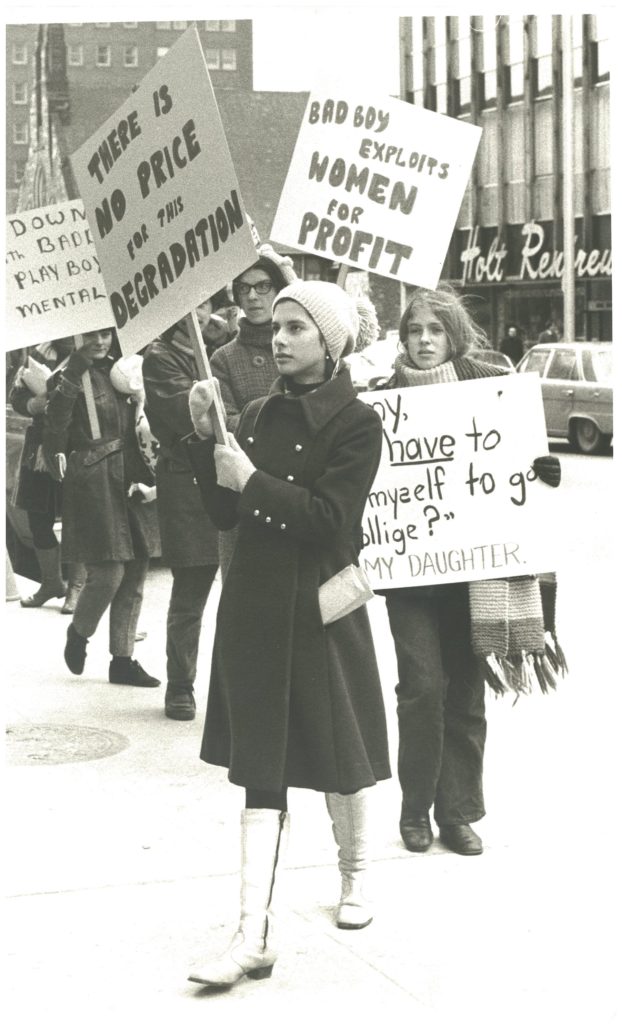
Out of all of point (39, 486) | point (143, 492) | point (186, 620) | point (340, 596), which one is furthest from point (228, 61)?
point (340, 596)

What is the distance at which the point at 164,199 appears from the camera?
436cm

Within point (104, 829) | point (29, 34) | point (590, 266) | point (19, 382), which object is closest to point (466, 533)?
point (104, 829)

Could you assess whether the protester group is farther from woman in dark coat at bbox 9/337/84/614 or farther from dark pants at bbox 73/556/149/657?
woman in dark coat at bbox 9/337/84/614

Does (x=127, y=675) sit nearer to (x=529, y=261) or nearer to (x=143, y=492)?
(x=143, y=492)

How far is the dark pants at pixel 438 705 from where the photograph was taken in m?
5.12

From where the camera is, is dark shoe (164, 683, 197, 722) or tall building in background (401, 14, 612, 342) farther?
tall building in background (401, 14, 612, 342)

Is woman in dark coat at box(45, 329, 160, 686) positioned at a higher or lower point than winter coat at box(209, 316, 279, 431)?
lower

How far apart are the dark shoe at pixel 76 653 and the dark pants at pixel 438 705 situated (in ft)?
9.43

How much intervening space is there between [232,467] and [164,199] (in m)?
0.78

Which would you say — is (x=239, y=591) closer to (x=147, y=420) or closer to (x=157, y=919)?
(x=157, y=919)

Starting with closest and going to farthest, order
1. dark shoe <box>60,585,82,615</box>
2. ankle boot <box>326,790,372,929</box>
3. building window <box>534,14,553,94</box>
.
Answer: ankle boot <box>326,790,372,929</box>, dark shoe <box>60,585,82,615</box>, building window <box>534,14,553,94</box>

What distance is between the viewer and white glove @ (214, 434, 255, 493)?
13.8ft

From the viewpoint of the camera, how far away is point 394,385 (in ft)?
17.7

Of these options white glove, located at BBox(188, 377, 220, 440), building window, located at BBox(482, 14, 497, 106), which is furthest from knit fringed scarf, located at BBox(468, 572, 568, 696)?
building window, located at BBox(482, 14, 497, 106)
